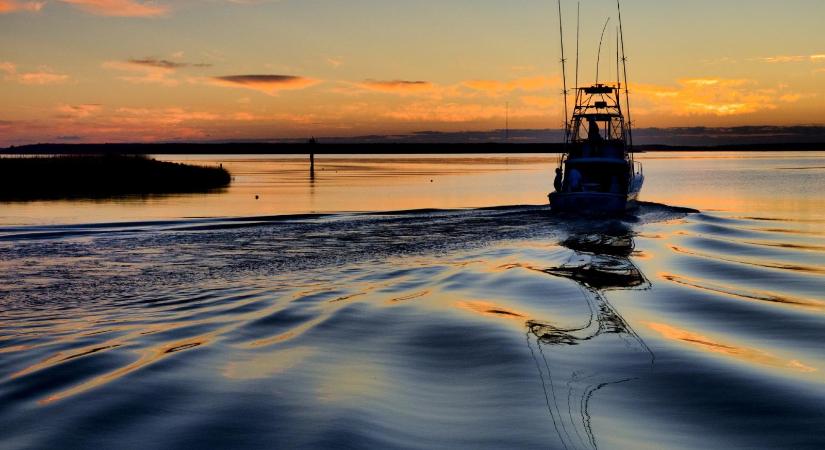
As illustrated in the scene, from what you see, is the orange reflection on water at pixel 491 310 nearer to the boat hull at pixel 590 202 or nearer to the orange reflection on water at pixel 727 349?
the orange reflection on water at pixel 727 349

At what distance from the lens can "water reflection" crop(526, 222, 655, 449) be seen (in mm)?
9791

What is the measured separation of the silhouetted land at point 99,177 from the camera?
65.2 metres

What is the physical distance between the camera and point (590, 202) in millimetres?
39438

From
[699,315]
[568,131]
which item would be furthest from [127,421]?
[568,131]

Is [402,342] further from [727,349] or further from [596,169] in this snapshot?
[596,169]

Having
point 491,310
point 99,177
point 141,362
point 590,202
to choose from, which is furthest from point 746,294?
point 99,177

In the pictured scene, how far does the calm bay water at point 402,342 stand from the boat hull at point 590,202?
8.19 metres

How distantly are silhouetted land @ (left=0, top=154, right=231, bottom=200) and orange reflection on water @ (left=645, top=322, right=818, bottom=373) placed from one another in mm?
53557

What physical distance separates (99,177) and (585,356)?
72.1 meters

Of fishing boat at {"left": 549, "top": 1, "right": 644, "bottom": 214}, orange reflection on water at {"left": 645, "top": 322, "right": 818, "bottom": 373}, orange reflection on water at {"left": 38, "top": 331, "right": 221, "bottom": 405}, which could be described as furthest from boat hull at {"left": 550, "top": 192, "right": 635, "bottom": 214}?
orange reflection on water at {"left": 38, "top": 331, "right": 221, "bottom": 405}

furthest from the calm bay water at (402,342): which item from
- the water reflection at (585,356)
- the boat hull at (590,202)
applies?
the boat hull at (590,202)

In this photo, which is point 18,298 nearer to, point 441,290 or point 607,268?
point 441,290

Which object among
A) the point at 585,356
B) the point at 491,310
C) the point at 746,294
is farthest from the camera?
the point at 746,294

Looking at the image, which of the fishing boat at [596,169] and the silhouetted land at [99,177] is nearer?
the fishing boat at [596,169]
